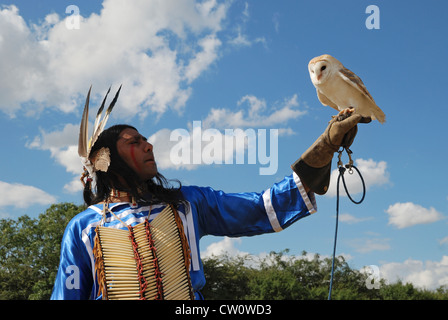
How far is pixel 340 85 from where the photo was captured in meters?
3.29

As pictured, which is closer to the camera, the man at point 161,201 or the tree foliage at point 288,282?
the man at point 161,201

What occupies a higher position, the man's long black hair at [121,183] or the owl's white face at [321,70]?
the owl's white face at [321,70]

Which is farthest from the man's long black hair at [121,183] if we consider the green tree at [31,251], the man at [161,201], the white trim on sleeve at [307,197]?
the green tree at [31,251]

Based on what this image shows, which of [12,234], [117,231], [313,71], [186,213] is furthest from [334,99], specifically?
[12,234]

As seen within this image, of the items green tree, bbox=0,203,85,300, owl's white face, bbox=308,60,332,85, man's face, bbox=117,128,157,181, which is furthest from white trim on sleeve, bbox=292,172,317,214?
green tree, bbox=0,203,85,300

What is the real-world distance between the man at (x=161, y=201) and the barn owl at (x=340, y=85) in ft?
1.04

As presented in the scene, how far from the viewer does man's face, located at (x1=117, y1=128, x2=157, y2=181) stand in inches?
128

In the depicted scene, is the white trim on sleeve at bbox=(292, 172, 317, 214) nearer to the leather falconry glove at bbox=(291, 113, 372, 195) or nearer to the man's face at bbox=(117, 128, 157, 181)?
the leather falconry glove at bbox=(291, 113, 372, 195)

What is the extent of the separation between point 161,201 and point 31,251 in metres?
23.9

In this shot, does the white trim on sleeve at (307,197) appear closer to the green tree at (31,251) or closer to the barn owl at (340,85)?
the barn owl at (340,85)

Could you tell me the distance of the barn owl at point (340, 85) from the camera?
129 inches

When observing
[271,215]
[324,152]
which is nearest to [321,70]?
[324,152]

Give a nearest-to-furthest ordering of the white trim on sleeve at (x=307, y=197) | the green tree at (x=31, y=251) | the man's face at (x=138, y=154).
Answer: the white trim on sleeve at (x=307, y=197), the man's face at (x=138, y=154), the green tree at (x=31, y=251)

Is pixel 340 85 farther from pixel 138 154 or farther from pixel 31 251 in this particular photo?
pixel 31 251
